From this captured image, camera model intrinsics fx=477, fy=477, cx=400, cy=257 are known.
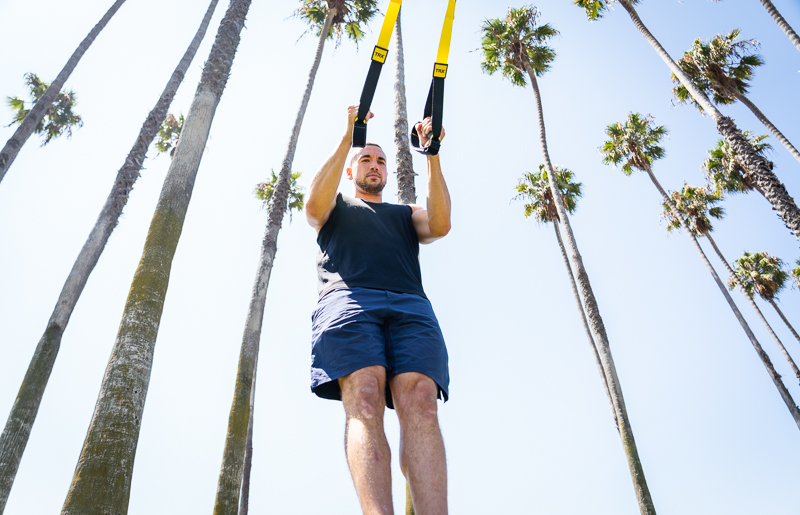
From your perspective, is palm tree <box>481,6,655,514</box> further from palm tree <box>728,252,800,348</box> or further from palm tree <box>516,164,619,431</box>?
palm tree <box>728,252,800,348</box>

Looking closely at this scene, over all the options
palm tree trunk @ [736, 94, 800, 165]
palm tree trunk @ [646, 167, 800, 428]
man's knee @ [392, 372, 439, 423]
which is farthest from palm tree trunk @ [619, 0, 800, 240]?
man's knee @ [392, 372, 439, 423]

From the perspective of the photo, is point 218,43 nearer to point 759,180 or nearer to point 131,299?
point 131,299

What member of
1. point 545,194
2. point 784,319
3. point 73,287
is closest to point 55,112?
point 73,287

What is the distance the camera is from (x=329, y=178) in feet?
9.70

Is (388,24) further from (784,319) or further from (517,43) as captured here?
(784,319)

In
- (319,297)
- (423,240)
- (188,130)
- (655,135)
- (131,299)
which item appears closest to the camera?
(319,297)

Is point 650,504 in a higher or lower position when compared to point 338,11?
lower

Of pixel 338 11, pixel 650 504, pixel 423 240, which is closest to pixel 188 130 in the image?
pixel 423 240

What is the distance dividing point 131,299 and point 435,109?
3032mm

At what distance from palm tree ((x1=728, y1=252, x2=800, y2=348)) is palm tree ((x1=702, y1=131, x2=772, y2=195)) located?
261 inches

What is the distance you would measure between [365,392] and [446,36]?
2.50 meters

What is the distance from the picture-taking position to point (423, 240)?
3.42 m

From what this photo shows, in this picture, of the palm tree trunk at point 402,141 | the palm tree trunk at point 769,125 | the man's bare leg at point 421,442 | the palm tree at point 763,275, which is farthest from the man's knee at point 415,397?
the palm tree at point 763,275

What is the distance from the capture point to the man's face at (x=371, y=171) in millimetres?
3480
